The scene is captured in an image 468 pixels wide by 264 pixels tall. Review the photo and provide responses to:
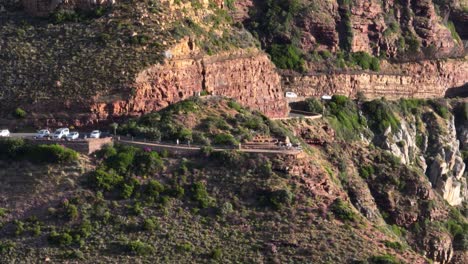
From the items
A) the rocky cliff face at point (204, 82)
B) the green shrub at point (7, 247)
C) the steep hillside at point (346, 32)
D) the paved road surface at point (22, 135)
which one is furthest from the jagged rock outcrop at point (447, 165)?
the green shrub at point (7, 247)

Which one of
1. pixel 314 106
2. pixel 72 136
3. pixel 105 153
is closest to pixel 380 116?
pixel 314 106

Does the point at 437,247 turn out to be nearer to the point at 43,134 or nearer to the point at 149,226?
the point at 149,226

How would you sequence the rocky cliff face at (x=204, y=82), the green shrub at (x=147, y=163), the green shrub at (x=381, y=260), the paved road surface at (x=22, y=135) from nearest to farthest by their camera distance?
the green shrub at (x=381, y=260) < the green shrub at (x=147, y=163) < the paved road surface at (x=22, y=135) < the rocky cliff face at (x=204, y=82)

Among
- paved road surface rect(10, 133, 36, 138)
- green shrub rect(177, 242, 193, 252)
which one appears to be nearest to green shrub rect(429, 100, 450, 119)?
paved road surface rect(10, 133, 36, 138)

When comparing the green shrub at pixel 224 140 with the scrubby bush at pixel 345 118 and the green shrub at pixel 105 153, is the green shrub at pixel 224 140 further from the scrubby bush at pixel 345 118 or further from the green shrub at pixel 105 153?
the scrubby bush at pixel 345 118

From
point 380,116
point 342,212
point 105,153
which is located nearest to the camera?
point 342,212

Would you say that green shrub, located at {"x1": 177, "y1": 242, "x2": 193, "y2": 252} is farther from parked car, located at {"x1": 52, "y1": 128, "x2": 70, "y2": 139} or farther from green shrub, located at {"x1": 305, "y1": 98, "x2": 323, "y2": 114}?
green shrub, located at {"x1": 305, "y1": 98, "x2": 323, "y2": 114}
